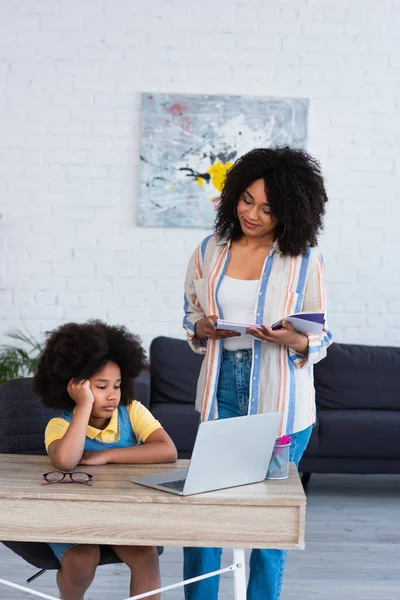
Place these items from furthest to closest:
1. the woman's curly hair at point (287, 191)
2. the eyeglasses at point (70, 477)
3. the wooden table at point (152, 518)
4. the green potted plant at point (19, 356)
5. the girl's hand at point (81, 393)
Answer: the green potted plant at point (19, 356), the woman's curly hair at point (287, 191), the girl's hand at point (81, 393), the eyeglasses at point (70, 477), the wooden table at point (152, 518)

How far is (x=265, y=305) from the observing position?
236 cm

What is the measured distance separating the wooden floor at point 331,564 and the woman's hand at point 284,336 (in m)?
1.08

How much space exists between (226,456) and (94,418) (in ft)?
1.80

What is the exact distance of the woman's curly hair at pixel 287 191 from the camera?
2348mm

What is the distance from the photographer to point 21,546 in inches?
85.4

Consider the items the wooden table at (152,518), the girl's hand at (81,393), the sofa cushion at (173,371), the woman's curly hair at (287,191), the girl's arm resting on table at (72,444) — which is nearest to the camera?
the wooden table at (152,518)

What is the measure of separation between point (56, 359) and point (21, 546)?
1.52ft

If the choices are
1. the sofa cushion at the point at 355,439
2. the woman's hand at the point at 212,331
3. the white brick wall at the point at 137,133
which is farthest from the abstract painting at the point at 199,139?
the woman's hand at the point at 212,331

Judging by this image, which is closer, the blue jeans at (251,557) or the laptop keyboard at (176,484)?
the laptop keyboard at (176,484)

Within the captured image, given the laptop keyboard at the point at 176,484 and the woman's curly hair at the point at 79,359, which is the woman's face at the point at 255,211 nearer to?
the woman's curly hair at the point at 79,359

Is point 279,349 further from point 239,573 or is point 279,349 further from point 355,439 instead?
point 355,439

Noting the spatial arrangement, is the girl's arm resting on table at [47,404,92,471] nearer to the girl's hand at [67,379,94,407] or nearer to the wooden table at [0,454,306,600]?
the girl's hand at [67,379,94,407]

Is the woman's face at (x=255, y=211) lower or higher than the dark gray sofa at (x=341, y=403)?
higher

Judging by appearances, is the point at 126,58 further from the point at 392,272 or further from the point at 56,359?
the point at 56,359
